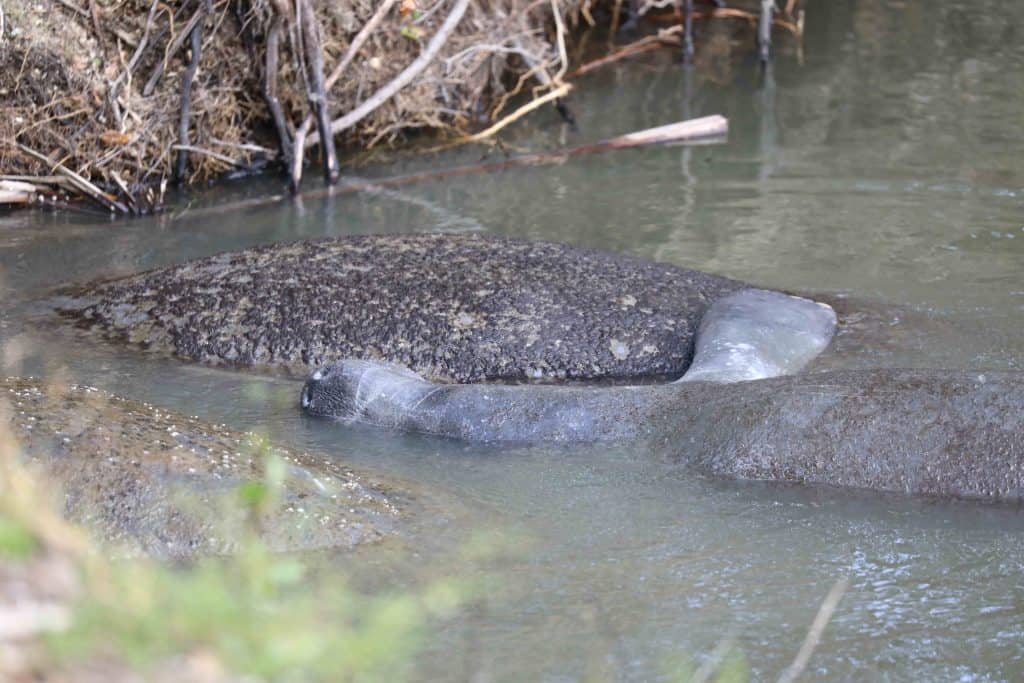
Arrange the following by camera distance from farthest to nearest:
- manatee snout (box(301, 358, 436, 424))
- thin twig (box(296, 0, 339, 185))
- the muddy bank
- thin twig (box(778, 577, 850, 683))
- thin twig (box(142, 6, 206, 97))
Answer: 1. thin twig (box(296, 0, 339, 185))
2. thin twig (box(142, 6, 206, 97))
3. manatee snout (box(301, 358, 436, 424))
4. the muddy bank
5. thin twig (box(778, 577, 850, 683))

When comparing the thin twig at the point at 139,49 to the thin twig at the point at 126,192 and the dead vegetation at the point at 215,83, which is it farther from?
the thin twig at the point at 126,192

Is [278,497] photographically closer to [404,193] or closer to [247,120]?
[404,193]

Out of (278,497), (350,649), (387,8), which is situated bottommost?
(278,497)

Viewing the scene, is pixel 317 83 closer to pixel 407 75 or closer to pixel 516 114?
pixel 407 75

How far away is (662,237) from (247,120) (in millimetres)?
4000

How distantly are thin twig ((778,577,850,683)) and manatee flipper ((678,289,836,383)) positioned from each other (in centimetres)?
174

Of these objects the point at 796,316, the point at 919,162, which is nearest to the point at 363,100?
the point at 919,162

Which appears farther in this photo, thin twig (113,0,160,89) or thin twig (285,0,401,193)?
thin twig (285,0,401,193)

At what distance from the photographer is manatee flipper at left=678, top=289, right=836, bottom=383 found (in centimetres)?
591

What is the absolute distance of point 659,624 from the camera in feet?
12.7

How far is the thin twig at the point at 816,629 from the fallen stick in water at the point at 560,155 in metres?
6.72

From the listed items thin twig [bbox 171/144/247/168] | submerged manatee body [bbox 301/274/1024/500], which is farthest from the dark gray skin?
thin twig [bbox 171/144/247/168]

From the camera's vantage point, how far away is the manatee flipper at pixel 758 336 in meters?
5.91

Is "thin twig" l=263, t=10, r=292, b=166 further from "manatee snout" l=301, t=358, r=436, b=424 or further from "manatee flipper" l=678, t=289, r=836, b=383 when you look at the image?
"manatee flipper" l=678, t=289, r=836, b=383
